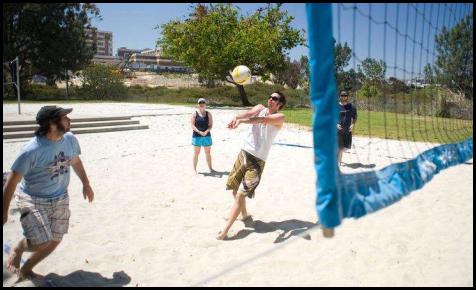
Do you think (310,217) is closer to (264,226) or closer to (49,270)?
(264,226)

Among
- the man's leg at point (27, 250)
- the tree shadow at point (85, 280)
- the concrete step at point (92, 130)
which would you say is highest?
the concrete step at point (92, 130)

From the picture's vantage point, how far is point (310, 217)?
504 cm

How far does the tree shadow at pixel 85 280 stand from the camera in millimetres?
3338

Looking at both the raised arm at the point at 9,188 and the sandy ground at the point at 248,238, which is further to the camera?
the sandy ground at the point at 248,238

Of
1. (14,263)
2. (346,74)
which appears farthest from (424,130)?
(14,263)

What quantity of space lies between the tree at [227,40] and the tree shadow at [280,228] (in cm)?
2444

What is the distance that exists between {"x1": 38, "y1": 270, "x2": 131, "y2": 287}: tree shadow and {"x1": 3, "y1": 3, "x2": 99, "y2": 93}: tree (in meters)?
34.4

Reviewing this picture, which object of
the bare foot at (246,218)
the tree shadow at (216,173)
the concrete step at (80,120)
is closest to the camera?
the bare foot at (246,218)

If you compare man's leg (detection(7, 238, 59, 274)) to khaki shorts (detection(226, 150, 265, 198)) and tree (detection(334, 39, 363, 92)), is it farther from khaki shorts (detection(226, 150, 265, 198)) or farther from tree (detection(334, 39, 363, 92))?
tree (detection(334, 39, 363, 92))

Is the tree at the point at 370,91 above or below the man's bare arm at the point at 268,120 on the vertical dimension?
above

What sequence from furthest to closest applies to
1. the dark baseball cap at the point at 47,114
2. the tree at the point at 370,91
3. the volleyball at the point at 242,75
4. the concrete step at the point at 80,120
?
the concrete step at the point at 80,120, the tree at the point at 370,91, the volleyball at the point at 242,75, the dark baseball cap at the point at 47,114

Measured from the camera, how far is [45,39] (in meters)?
34.0

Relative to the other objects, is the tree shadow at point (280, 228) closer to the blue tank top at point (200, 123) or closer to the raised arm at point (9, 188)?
the raised arm at point (9, 188)

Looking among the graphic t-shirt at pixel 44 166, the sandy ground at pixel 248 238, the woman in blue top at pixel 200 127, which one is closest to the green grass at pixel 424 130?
the sandy ground at pixel 248 238
